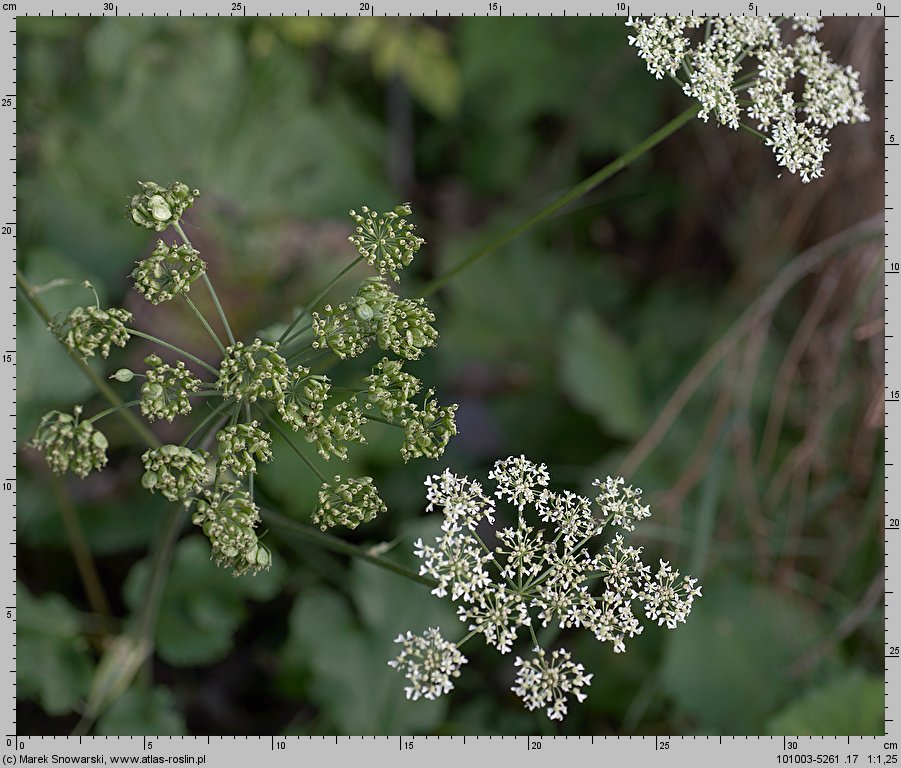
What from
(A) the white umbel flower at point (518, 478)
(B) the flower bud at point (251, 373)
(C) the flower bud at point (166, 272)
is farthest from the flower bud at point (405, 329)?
(C) the flower bud at point (166, 272)

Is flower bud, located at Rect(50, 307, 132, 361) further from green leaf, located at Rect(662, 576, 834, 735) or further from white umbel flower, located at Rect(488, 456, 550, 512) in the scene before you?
green leaf, located at Rect(662, 576, 834, 735)

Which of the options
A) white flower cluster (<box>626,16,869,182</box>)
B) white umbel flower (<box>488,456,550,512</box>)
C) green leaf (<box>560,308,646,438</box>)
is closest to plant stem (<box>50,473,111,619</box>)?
white umbel flower (<box>488,456,550,512</box>)

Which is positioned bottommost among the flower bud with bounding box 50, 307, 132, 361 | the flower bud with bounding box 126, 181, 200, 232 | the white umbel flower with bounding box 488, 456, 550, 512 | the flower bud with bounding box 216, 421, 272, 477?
the flower bud with bounding box 216, 421, 272, 477

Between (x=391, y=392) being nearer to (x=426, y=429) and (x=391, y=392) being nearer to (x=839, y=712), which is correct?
(x=426, y=429)

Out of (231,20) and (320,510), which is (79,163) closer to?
(231,20)

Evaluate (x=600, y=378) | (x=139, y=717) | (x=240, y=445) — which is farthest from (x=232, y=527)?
(x=600, y=378)

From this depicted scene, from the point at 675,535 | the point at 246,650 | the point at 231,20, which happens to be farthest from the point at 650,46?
the point at 246,650
